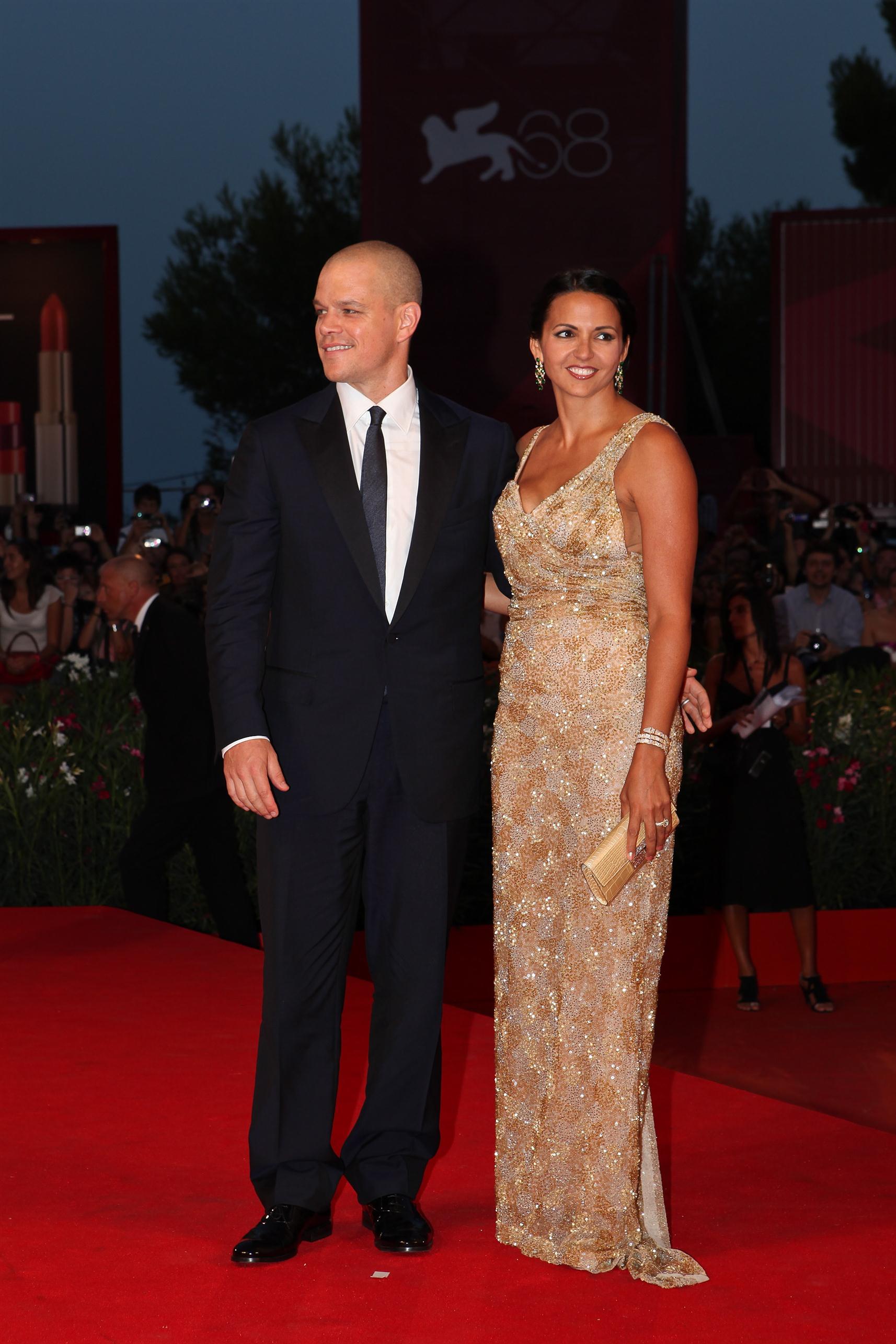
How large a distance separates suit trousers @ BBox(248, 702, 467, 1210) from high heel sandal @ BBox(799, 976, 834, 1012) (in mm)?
3686

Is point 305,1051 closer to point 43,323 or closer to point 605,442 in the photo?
point 605,442

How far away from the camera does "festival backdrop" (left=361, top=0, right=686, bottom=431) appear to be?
17.4 m

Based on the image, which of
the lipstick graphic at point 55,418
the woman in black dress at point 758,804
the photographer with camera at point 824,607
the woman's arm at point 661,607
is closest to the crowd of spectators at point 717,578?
the photographer with camera at point 824,607

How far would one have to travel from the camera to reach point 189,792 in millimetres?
6273

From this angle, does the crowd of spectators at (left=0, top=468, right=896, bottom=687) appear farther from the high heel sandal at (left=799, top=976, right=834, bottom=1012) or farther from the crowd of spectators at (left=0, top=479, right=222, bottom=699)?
the high heel sandal at (left=799, top=976, right=834, bottom=1012)

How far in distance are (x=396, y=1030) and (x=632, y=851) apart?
0.61 meters

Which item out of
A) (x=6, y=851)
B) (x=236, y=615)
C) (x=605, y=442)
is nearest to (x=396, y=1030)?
(x=236, y=615)

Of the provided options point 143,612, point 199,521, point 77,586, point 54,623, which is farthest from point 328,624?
point 77,586

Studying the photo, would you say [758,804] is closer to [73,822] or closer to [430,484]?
[73,822]

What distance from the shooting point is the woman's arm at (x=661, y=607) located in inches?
114

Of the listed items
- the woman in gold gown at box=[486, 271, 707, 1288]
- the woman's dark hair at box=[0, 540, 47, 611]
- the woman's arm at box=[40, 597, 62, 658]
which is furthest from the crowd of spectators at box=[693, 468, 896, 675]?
the woman in gold gown at box=[486, 271, 707, 1288]

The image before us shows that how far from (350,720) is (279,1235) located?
924 millimetres

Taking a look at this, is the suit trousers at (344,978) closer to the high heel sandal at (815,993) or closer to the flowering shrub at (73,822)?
the high heel sandal at (815,993)

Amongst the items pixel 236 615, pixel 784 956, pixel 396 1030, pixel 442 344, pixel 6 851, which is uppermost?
pixel 442 344
